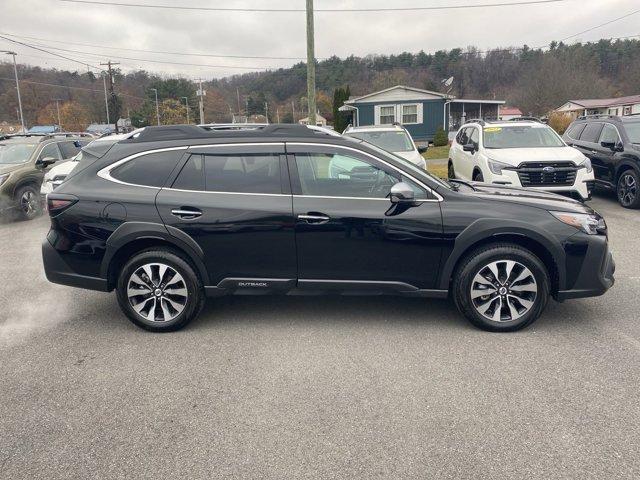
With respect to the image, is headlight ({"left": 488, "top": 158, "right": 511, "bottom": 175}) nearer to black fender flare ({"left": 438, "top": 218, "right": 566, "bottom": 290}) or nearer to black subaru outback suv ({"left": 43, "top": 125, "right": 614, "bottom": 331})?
black subaru outback suv ({"left": 43, "top": 125, "right": 614, "bottom": 331})

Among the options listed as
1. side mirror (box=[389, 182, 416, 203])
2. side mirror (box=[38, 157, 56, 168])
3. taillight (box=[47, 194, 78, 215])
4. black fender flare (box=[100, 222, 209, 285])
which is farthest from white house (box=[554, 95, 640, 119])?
taillight (box=[47, 194, 78, 215])

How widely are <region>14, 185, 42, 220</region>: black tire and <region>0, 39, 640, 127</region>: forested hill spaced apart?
5339 cm

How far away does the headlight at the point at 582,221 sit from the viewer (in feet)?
14.3

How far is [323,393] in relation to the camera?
3482 mm

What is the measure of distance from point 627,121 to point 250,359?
404 inches

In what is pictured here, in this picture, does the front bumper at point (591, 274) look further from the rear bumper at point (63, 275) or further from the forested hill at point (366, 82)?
the forested hill at point (366, 82)

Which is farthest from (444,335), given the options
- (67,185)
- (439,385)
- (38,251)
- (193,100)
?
(193,100)

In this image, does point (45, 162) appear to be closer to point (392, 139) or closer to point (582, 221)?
point (392, 139)

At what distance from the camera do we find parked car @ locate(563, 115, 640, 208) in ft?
32.8

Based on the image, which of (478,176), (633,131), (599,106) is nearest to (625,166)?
(633,131)

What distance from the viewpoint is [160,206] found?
448 cm

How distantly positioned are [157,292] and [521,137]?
8290mm

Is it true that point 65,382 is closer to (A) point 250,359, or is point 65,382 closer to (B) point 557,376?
(A) point 250,359

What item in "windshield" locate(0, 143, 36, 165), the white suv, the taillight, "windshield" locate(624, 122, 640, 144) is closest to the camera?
the taillight
